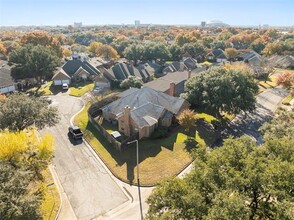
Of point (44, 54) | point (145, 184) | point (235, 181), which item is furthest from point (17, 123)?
point (44, 54)

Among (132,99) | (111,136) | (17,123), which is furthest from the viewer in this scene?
(132,99)

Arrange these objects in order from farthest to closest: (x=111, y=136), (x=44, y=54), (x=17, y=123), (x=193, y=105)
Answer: (x=44, y=54)
(x=193, y=105)
(x=111, y=136)
(x=17, y=123)

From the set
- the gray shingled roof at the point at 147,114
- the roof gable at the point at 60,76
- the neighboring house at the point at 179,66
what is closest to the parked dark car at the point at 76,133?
the gray shingled roof at the point at 147,114

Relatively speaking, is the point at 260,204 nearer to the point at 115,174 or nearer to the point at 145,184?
the point at 145,184

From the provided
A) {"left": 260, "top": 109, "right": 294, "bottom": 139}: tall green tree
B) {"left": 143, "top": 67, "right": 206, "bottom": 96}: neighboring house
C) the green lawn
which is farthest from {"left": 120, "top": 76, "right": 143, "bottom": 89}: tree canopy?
{"left": 260, "top": 109, "right": 294, "bottom": 139}: tall green tree

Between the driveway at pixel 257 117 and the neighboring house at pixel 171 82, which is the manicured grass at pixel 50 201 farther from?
the neighboring house at pixel 171 82
